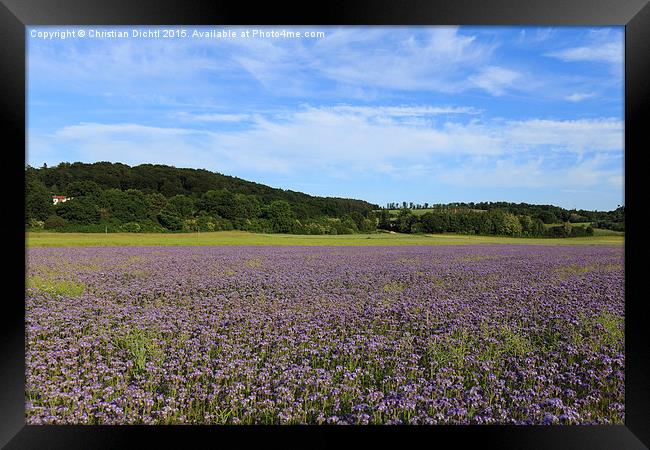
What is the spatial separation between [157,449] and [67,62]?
13.1ft

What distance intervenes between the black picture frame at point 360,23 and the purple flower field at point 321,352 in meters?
0.11

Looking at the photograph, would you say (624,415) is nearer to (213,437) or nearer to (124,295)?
(213,437)

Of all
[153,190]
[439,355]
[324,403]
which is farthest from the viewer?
[153,190]

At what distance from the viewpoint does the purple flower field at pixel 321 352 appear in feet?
6.81

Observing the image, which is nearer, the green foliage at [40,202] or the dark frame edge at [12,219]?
the dark frame edge at [12,219]

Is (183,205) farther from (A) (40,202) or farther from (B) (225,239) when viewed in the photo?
(A) (40,202)

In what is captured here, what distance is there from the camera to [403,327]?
2961 millimetres

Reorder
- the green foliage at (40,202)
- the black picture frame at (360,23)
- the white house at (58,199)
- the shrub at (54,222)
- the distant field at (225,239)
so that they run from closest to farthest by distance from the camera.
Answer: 1. the black picture frame at (360,23)
2. the green foliage at (40,202)
3. the white house at (58,199)
4. the shrub at (54,222)
5. the distant field at (225,239)

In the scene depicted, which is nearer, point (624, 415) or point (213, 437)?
point (213, 437)

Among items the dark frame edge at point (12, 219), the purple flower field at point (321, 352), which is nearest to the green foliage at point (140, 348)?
the purple flower field at point (321, 352)

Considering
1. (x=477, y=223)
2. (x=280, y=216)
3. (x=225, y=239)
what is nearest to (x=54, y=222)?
(x=225, y=239)

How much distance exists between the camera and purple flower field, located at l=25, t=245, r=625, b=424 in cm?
208

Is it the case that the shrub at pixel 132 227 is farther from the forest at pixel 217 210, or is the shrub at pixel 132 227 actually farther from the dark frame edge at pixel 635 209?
the dark frame edge at pixel 635 209

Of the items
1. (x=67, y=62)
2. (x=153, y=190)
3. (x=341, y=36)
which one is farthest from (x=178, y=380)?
(x=153, y=190)
